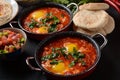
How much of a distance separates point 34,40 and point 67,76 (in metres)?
0.79

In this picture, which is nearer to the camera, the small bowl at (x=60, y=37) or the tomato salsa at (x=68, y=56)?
the small bowl at (x=60, y=37)

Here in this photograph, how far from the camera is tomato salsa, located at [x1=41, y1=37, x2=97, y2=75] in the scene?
244cm

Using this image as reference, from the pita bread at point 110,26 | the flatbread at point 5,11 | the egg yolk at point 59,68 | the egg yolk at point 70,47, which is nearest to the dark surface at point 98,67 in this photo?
the pita bread at point 110,26

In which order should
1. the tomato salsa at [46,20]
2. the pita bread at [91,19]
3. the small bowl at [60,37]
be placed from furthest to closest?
the tomato salsa at [46,20], the pita bread at [91,19], the small bowl at [60,37]

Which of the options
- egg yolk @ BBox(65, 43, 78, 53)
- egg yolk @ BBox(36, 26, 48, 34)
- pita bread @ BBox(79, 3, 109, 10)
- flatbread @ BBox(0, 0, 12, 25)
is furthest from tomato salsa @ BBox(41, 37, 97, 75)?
flatbread @ BBox(0, 0, 12, 25)

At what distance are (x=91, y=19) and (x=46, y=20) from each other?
48 cm

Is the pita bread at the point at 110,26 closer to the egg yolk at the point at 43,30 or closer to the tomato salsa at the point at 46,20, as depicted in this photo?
the tomato salsa at the point at 46,20

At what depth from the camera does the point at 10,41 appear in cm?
269

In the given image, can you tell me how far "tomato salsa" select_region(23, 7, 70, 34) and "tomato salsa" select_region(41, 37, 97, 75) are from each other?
0.29 meters

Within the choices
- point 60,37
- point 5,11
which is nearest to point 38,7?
point 5,11

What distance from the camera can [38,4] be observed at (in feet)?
10.7

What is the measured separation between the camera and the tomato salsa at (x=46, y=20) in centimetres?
297

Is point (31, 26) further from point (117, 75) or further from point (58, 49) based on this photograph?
point (117, 75)

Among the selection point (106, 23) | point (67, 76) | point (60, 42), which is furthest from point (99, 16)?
point (67, 76)
